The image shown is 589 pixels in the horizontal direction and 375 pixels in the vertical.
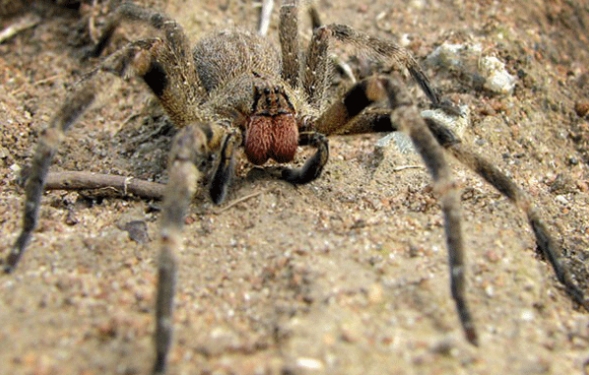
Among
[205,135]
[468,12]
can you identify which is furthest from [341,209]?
[468,12]

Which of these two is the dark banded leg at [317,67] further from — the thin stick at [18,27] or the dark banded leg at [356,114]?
the thin stick at [18,27]

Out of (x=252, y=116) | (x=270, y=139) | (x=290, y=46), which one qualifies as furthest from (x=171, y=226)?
(x=290, y=46)

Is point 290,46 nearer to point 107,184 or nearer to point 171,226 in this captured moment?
point 107,184

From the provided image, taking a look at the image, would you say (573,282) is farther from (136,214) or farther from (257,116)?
(136,214)

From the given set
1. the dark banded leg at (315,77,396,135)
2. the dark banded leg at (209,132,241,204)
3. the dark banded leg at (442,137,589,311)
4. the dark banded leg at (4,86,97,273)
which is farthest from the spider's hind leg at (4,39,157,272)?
the dark banded leg at (442,137,589,311)

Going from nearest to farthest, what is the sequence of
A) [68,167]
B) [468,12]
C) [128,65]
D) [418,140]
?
[418,140] < [128,65] < [68,167] < [468,12]
